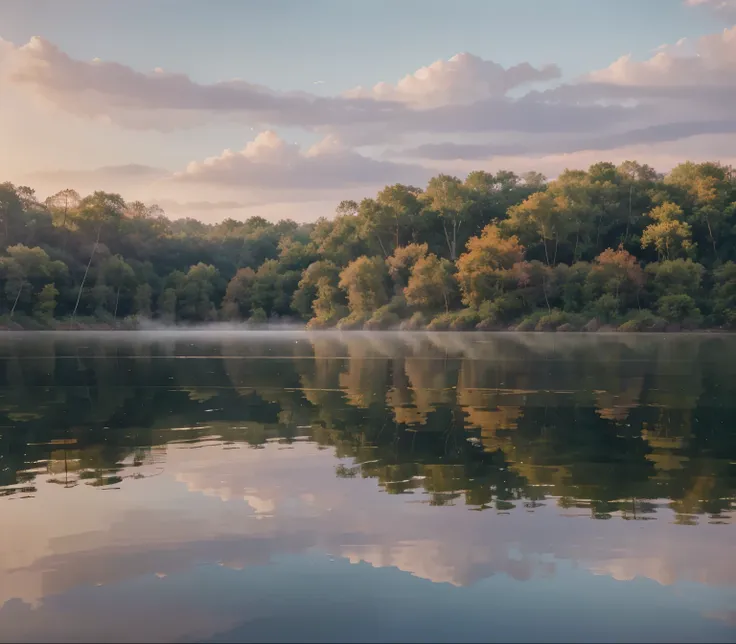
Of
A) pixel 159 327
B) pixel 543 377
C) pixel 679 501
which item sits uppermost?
pixel 679 501

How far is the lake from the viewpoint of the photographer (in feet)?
25.3

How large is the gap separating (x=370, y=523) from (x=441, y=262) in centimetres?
11266

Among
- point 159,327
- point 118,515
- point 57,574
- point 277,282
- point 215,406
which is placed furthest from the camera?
point 277,282

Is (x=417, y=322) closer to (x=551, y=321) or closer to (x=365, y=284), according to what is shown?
(x=365, y=284)

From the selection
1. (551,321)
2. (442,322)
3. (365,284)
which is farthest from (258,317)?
(551,321)

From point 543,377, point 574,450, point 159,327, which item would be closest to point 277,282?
point 159,327

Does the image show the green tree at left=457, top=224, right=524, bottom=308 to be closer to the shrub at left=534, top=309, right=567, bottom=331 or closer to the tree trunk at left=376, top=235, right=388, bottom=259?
the shrub at left=534, top=309, right=567, bottom=331

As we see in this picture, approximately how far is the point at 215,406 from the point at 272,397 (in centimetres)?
263

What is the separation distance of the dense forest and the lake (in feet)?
290

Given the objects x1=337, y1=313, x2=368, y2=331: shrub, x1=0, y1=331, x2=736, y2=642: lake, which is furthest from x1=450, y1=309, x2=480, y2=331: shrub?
x1=0, y1=331, x2=736, y2=642: lake

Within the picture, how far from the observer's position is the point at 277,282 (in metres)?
A: 149

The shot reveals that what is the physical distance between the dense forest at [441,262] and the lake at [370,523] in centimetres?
8852

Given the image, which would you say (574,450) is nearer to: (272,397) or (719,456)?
(719,456)

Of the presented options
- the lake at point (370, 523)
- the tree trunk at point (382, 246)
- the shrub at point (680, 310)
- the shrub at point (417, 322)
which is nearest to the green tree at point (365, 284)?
the shrub at point (417, 322)
